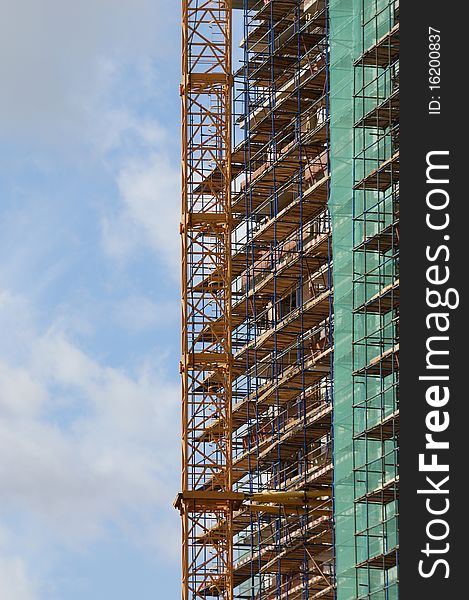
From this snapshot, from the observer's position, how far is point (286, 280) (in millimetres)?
76688

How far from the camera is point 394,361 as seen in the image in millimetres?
58281

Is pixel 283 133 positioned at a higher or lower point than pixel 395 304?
higher

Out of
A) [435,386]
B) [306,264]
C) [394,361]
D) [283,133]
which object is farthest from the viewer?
[283,133]

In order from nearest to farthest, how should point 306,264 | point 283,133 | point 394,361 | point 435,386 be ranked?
point 435,386 → point 394,361 → point 306,264 → point 283,133

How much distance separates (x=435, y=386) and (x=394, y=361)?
8324 mm

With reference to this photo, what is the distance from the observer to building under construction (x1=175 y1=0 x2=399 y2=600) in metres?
62.1

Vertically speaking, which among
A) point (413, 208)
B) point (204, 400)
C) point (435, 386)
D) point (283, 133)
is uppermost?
point (283, 133)

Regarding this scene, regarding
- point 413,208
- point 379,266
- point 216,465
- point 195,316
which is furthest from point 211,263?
point 413,208

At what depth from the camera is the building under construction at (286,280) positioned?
62062 mm

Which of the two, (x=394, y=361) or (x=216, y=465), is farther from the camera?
(x=216, y=465)

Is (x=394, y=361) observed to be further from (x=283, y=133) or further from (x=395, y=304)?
(x=283, y=133)

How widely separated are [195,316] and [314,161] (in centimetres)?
644

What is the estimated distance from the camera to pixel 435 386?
50.0 metres

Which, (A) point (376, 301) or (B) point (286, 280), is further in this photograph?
(B) point (286, 280)
